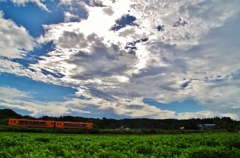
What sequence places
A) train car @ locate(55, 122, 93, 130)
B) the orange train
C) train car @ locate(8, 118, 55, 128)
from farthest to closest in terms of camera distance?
train car @ locate(55, 122, 93, 130)
the orange train
train car @ locate(8, 118, 55, 128)

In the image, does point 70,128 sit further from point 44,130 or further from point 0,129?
point 0,129

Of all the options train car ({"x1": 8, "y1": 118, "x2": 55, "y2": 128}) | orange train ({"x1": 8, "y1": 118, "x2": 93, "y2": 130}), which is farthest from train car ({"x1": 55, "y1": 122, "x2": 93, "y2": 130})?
train car ({"x1": 8, "y1": 118, "x2": 55, "y2": 128})

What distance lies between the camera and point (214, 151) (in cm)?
1170

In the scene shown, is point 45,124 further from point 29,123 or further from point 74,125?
point 74,125

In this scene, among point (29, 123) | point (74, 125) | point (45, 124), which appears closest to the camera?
point (29, 123)

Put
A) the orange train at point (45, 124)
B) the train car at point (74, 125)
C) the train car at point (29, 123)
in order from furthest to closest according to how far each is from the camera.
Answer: the train car at point (74, 125) → the orange train at point (45, 124) → the train car at point (29, 123)

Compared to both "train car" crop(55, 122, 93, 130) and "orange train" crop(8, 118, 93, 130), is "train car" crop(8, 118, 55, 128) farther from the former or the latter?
"train car" crop(55, 122, 93, 130)

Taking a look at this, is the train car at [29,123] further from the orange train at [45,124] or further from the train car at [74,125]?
the train car at [74,125]

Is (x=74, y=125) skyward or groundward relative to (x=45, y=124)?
groundward

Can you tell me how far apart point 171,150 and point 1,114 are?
8095cm

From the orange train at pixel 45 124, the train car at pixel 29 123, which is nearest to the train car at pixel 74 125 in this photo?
the orange train at pixel 45 124

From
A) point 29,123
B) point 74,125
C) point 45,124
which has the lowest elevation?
point 74,125

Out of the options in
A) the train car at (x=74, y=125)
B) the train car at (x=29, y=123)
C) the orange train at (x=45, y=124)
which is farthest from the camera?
the train car at (x=74, y=125)

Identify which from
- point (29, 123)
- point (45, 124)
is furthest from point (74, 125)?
point (29, 123)
